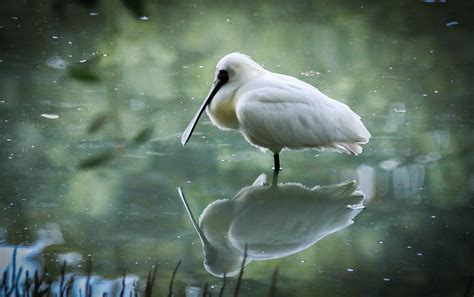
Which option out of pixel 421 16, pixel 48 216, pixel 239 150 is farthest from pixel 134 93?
pixel 421 16

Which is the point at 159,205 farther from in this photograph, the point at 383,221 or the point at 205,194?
the point at 383,221

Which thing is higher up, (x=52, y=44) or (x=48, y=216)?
(x=48, y=216)

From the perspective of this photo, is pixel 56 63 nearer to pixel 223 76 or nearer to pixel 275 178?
pixel 223 76

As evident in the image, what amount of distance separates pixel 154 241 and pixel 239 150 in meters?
1.32

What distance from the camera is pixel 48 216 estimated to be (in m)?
4.17

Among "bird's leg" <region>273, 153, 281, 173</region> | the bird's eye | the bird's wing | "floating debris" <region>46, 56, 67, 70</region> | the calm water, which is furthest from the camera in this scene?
"floating debris" <region>46, 56, 67, 70</region>

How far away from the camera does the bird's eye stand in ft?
16.3

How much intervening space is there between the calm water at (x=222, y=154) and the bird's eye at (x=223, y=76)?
1.36 ft

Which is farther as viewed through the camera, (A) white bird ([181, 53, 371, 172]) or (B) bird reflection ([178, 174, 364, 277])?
(A) white bird ([181, 53, 371, 172])

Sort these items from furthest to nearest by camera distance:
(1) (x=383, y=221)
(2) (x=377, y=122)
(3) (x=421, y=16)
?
(3) (x=421, y=16)
(2) (x=377, y=122)
(1) (x=383, y=221)

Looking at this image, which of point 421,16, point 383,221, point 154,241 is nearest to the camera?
point 154,241

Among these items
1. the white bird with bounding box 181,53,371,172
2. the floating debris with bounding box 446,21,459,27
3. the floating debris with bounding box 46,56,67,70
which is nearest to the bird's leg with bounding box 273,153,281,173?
the white bird with bounding box 181,53,371,172

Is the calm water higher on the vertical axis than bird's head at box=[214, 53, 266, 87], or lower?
lower

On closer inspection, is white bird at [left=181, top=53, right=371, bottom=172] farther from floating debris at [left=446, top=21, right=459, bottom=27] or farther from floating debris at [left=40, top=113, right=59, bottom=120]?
floating debris at [left=446, top=21, right=459, bottom=27]
